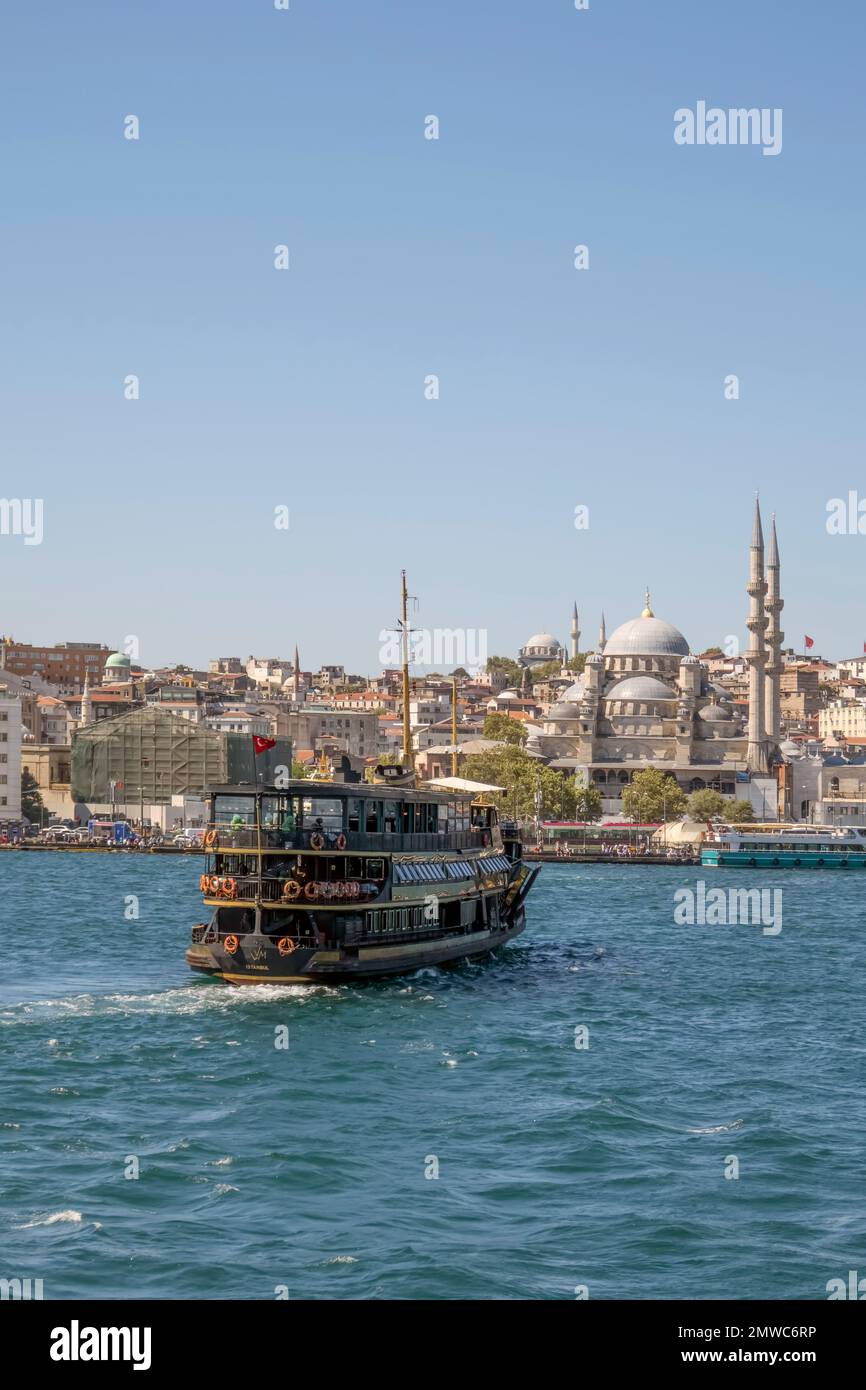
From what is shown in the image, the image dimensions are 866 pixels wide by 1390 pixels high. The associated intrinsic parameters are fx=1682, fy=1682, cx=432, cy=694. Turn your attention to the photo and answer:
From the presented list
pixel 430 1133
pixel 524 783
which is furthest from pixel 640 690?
pixel 430 1133

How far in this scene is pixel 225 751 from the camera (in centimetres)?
10188

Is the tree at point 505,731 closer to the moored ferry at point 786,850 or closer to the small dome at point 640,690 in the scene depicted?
the small dome at point 640,690

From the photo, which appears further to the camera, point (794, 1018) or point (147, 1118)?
point (794, 1018)

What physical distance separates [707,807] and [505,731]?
23.5m

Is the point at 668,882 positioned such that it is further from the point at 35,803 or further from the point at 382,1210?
the point at 382,1210

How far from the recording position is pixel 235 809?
32500 mm

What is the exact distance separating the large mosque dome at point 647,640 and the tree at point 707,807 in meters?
28.4

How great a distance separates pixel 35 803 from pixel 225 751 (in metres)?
12.4

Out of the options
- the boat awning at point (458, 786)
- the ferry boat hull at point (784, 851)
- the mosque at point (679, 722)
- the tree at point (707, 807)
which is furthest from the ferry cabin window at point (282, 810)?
the mosque at point (679, 722)

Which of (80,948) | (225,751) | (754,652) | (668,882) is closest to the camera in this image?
(80,948)

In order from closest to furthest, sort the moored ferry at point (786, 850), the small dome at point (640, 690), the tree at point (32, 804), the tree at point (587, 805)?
the moored ferry at point (786, 850) → the tree at point (32, 804) → the tree at point (587, 805) → the small dome at point (640, 690)

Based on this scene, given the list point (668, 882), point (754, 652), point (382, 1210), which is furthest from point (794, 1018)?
point (754, 652)

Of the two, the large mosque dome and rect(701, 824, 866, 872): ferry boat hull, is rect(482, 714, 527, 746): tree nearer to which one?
the large mosque dome

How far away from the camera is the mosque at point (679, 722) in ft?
391
